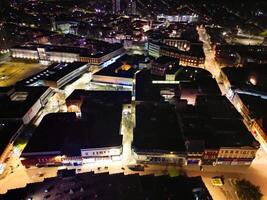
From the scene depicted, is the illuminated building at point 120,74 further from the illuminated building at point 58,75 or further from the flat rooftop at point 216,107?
the flat rooftop at point 216,107

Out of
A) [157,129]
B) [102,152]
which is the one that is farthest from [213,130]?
[102,152]

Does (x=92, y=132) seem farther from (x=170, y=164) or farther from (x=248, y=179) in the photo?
(x=248, y=179)

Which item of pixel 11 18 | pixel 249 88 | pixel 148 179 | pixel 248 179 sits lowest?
pixel 248 179

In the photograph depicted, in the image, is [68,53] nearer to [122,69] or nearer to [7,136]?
[122,69]

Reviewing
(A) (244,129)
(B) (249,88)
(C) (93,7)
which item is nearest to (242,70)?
(B) (249,88)

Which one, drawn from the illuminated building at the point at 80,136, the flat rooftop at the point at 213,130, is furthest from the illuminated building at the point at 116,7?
the flat rooftop at the point at 213,130
